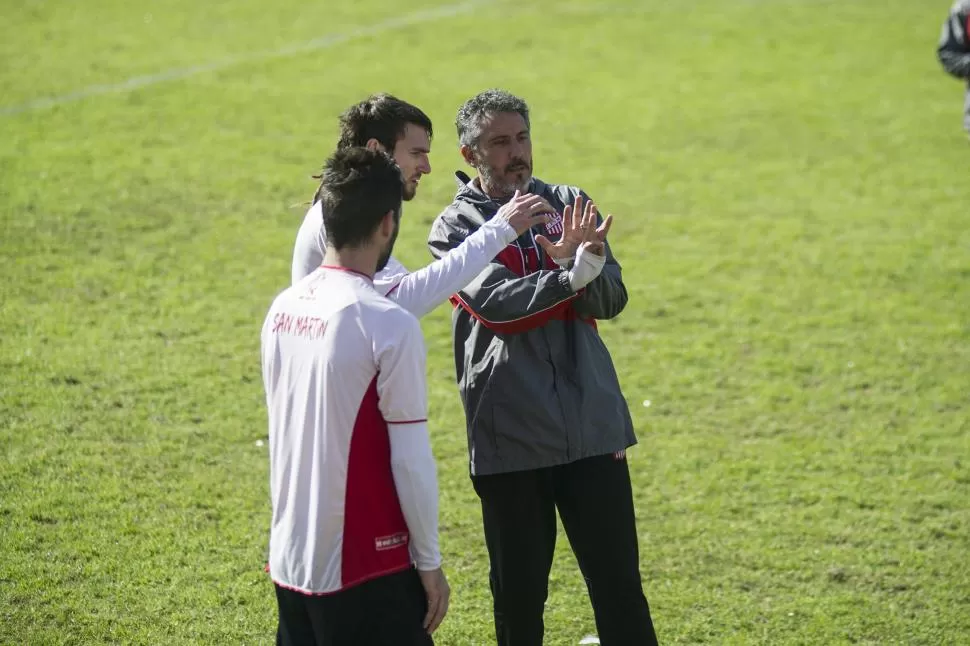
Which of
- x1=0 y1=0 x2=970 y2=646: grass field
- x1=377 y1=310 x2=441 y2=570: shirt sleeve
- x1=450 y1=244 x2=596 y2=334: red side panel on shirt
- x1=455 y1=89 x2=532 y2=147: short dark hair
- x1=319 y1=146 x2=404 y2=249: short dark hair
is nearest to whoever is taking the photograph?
x1=377 y1=310 x2=441 y2=570: shirt sleeve

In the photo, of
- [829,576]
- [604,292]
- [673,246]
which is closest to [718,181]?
[673,246]

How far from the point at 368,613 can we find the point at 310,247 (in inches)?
53.8

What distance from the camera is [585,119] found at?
15.8m

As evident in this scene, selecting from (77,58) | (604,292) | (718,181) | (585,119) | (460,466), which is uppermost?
(77,58)

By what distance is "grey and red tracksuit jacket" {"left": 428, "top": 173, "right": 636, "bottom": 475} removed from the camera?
4.80 metres

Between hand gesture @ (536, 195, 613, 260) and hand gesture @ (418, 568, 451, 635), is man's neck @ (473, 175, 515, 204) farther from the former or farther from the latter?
hand gesture @ (418, 568, 451, 635)

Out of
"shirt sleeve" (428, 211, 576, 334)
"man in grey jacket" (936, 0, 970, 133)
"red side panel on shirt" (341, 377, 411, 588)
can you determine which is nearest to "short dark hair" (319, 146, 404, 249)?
"red side panel on shirt" (341, 377, 411, 588)

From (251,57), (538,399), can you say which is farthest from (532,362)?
Result: (251,57)

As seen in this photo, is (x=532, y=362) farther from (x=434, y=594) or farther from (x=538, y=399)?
(x=434, y=594)

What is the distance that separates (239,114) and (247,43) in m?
3.07

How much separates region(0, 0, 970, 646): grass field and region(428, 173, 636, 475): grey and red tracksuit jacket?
1509 mm

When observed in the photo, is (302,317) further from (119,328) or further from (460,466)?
(119,328)

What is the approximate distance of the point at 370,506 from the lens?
3795mm

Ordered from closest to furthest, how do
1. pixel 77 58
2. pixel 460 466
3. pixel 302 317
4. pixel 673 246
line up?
1. pixel 302 317
2. pixel 460 466
3. pixel 673 246
4. pixel 77 58
